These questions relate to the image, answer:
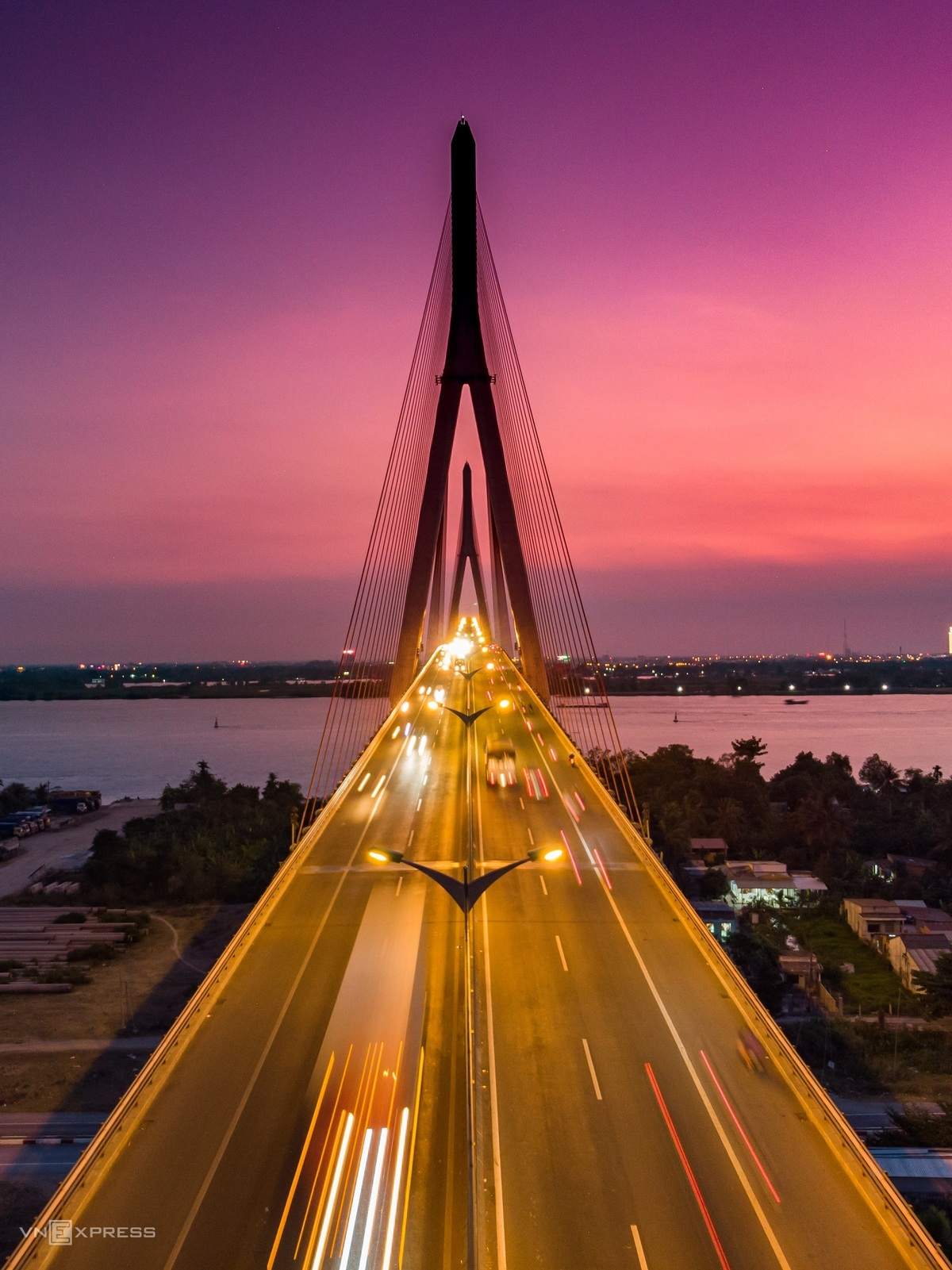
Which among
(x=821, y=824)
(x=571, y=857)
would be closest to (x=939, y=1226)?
(x=571, y=857)

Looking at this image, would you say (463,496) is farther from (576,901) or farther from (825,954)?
(576,901)

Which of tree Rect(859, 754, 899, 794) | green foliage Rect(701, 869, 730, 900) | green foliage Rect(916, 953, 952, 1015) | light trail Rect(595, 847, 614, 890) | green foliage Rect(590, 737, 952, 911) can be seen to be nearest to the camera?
light trail Rect(595, 847, 614, 890)

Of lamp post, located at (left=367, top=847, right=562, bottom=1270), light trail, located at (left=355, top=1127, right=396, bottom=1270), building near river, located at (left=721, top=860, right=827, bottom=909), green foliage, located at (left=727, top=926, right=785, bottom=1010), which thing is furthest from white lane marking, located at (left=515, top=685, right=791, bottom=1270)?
building near river, located at (left=721, top=860, right=827, bottom=909)

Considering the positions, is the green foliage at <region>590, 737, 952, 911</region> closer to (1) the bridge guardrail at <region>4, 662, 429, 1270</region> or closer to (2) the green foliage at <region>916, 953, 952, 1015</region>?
(2) the green foliage at <region>916, 953, 952, 1015</region>

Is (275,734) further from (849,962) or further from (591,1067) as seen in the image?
(591,1067)

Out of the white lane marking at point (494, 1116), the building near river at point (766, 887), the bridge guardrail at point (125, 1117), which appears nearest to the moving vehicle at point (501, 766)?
the building near river at point (766, 887)

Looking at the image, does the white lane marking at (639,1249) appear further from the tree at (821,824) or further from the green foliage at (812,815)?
the tree at (821,824)

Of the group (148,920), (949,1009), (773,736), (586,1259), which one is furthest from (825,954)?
(773,736)

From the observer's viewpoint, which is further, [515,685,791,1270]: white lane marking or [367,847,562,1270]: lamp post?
[515,685,791,1270]: white lane marking
